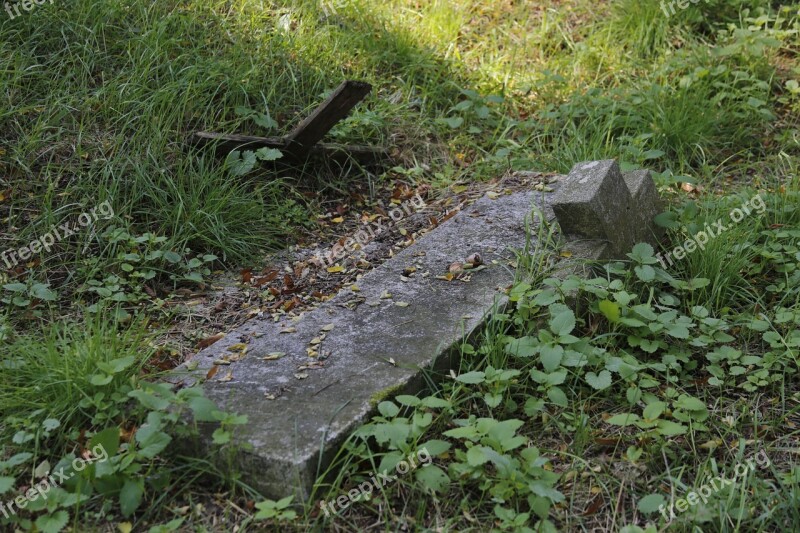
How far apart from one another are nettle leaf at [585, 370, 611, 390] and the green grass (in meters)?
0.02

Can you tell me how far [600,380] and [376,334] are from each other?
789mm

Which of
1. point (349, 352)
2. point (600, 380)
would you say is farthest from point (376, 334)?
point (600, 380)

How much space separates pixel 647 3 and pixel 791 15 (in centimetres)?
101

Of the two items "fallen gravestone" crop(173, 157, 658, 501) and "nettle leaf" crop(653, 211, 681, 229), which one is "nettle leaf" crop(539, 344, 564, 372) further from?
"nettle leaf" crop(653, 211, 681, 229)

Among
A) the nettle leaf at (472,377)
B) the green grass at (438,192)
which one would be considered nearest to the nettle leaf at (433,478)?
the green grass at (438,192)

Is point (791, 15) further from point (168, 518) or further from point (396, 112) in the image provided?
point (168, 518)

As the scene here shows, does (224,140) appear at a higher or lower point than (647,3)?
higher

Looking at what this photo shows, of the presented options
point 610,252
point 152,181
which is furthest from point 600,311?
point 152,181

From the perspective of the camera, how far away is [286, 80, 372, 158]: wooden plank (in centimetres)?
382

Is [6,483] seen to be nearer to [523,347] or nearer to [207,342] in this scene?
[207,342]

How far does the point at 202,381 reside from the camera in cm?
250

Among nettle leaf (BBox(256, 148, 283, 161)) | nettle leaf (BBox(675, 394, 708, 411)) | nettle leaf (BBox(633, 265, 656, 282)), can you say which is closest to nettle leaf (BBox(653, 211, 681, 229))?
nettle leaf (BBox(633, 265, 656, 282))

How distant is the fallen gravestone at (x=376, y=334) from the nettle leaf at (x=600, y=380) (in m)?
0.45

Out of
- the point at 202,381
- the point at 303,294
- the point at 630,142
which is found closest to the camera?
the point at 202,381
